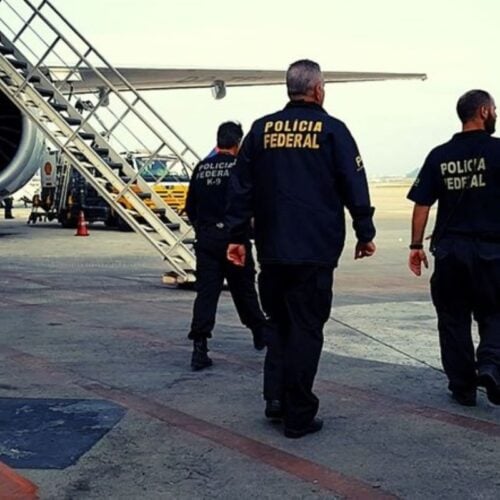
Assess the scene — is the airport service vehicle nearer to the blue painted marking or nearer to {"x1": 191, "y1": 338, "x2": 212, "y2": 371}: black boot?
{"x1": 191, "y1": 338, "x2": 212, "y2": 371}: black boot

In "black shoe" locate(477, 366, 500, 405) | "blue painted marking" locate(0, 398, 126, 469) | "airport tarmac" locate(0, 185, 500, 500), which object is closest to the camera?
"airport tarmac" locate(0, 185, 500, 500)

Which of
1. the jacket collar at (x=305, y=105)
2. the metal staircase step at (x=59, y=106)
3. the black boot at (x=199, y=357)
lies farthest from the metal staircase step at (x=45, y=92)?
the jacket collar at (x=305, y=105)

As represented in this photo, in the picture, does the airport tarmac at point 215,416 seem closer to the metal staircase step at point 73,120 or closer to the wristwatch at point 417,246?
the wristwatch at point 417,246

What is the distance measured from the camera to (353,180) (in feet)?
14.8

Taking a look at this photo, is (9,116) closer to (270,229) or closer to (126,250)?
(126,250)

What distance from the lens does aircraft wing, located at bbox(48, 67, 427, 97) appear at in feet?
78.4

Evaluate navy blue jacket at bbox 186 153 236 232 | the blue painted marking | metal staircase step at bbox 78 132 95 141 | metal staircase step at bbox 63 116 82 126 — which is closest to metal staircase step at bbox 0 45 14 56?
metal staircase step at bbox 63 116 82 126

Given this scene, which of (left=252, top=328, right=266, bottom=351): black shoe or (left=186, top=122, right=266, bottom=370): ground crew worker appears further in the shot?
(left=252, top=328, right=266, bottom=351): black shoe

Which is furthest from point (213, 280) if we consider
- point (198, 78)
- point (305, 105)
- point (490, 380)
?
point (198, 78)

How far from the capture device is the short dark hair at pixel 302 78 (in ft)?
15.2

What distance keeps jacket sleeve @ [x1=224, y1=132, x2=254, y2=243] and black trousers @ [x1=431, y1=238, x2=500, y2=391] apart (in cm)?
131

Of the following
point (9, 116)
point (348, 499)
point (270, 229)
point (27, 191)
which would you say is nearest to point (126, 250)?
point (9, 116)

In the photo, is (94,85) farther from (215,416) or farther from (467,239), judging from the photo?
(215,416)

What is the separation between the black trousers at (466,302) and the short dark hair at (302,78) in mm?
1354
